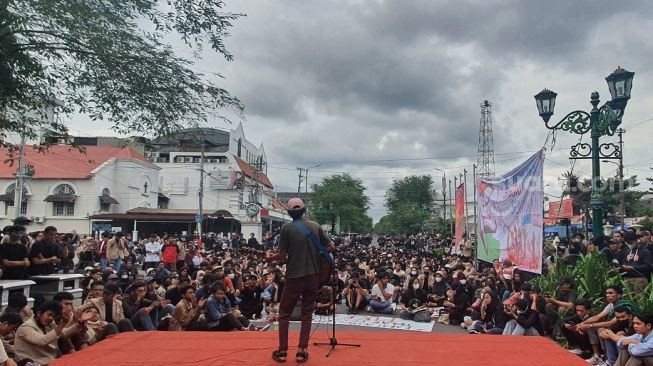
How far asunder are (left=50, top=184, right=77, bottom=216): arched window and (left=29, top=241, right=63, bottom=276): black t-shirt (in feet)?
95.8

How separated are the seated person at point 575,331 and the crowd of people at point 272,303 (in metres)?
0.02

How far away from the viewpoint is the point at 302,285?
480 centimetres

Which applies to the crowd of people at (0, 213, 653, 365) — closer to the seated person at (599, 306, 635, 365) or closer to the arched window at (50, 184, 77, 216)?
the seated person at (599, 306, 635, 365)

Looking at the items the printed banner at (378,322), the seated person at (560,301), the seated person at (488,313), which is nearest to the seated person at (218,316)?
the printed banner at (378,322)

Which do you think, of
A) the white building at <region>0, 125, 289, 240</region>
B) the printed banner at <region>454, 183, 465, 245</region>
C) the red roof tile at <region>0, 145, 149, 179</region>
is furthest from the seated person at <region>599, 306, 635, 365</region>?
the red roof tile at <region>0, 145, 149, 179</region>

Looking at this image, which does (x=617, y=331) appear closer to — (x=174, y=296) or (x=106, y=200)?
(x=174, y=296)

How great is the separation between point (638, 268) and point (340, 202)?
55589 mm

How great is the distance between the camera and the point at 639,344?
18.6 feet

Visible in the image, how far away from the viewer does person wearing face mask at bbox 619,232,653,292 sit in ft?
25.0

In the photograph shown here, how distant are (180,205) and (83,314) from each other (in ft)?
137

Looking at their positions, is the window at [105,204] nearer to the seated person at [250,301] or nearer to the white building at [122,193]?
the white building at [122,193]

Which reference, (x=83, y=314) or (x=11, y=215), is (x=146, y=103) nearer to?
(x=83, y=314)

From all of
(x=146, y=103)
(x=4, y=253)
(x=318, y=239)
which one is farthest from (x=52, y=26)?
(x=318, y=239)

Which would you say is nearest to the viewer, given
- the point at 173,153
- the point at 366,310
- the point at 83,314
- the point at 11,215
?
the point at 83,314
